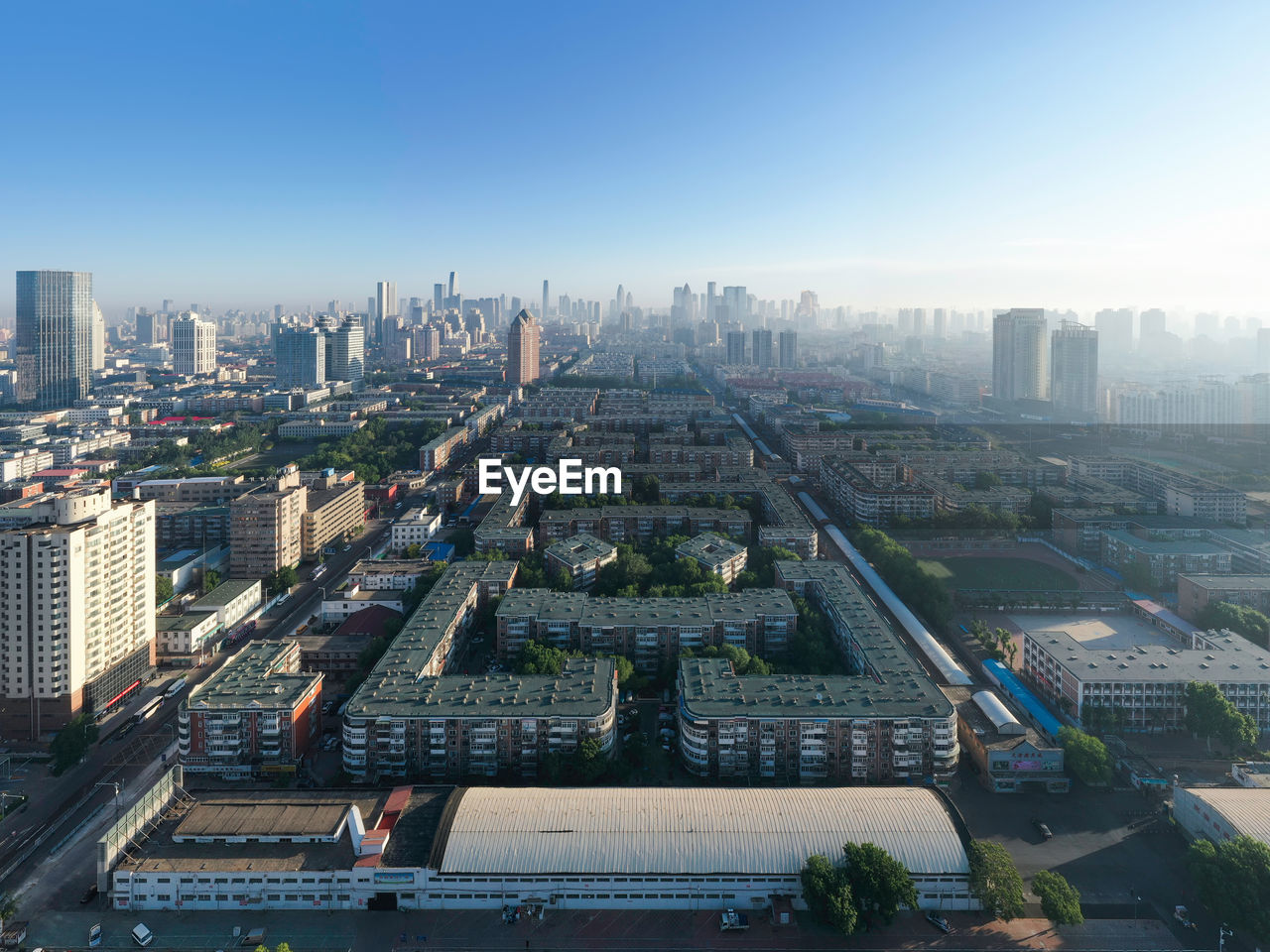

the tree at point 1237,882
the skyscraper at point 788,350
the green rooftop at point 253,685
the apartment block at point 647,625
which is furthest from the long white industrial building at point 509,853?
the skyscraper at point 788,350

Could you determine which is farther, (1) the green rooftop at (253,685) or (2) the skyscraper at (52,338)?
(2) the skyscraper at (52,338)

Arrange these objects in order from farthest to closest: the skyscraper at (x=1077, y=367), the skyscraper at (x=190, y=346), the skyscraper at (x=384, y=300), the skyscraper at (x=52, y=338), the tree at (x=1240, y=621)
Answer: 1. the skyscraper at (x=384, y=300)
2. the skyscraper at (x=190, y=346)
3. the skyscraper at (x=52, y=338)
4. the skyscraper at (x=1077, y=367)
5. the tree at (x=1240, y=621)

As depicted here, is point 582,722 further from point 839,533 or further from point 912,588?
point 839,533

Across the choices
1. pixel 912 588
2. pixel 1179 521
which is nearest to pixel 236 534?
pixel 912 588

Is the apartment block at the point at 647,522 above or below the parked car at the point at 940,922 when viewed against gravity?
above

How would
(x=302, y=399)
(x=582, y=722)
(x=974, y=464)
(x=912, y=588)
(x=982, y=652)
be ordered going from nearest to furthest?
(x=582, y=722) < (x=982, y=652) < (x=912, y=588) < (x=974, y=464) < (x=302, y=399)

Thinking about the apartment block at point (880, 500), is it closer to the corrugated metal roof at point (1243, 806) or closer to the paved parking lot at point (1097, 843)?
the paved parking lot at point (1097, 843)

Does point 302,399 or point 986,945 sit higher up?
point 302,399

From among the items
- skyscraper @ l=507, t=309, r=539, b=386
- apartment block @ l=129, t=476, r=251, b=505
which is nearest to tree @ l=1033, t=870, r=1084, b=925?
apartment block @ l=129, t=476, r=251, b=505
